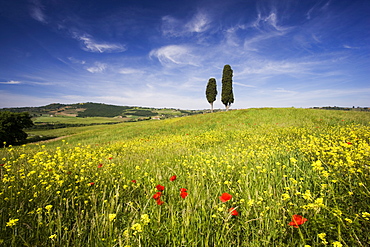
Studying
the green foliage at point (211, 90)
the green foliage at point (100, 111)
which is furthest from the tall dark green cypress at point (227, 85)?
the green foliage at point (100, 111)

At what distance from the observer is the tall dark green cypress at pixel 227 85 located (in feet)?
136

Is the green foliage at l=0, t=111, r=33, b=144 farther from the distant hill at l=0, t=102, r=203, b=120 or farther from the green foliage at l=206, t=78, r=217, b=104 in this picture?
the distant hill at l=0, t=102, r=203, b=120

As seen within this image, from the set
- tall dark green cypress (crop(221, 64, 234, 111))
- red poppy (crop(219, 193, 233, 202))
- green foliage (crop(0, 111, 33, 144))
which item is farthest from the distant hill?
red poppy (crop(219, 193, 233, 202))

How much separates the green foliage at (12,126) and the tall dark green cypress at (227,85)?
164 ft

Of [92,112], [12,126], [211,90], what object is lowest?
[12,126]

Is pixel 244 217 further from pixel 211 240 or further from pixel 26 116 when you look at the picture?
pixel 26 116

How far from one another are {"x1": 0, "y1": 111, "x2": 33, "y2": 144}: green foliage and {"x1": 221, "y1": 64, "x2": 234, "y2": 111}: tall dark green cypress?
49.8 metres

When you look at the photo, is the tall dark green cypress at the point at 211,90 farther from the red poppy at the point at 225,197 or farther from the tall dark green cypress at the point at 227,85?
the red poppy at the point at 225,197

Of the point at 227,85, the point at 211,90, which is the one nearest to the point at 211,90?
the point at 211,90

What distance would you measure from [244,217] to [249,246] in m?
0.40

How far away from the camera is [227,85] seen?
4175 cm

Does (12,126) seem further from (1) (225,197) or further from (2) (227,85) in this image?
(1) (225,197)

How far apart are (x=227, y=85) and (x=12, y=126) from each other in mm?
52112

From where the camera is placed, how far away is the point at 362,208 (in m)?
2.12
